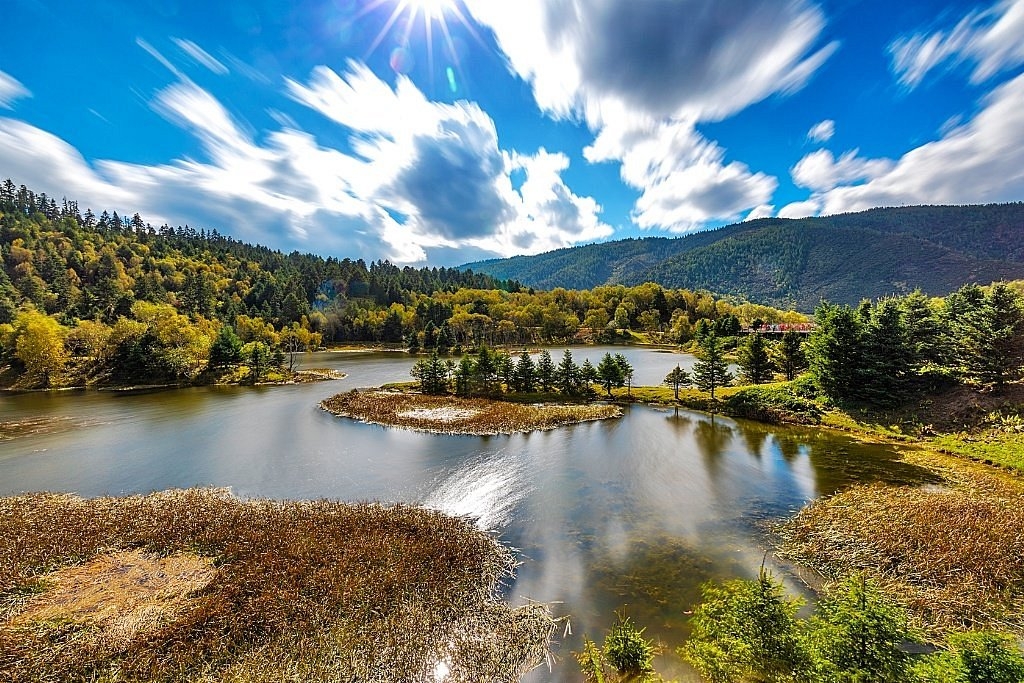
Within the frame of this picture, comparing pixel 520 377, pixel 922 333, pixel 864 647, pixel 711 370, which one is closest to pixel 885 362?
pixel 922 333

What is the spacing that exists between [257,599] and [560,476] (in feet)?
62.4

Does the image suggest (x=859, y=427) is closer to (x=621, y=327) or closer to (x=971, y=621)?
(x=971, y=621)

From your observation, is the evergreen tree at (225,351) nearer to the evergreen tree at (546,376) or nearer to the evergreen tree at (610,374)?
the evergreen tree at (546,376)

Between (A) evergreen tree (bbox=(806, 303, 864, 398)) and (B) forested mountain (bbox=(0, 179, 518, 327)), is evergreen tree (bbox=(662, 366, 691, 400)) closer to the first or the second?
(A) evergreen tree (bbox=(806, 303, 864, 398))

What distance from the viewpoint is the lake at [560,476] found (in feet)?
54.0

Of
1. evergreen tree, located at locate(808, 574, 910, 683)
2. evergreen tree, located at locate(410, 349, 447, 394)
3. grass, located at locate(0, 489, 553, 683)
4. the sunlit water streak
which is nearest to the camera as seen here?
evergreen tree, located at locate(808, 574, 910, 683)

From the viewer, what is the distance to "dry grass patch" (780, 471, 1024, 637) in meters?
13.8

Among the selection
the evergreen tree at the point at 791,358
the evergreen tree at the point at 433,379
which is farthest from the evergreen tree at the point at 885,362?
the evergreen tree at the point at 433,379

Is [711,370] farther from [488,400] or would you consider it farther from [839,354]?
[488,400]

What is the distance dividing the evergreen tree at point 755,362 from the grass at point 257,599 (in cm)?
5377

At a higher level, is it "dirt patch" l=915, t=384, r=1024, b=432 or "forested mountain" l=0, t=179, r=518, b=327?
"forested mountain" l=0, t=179, r=518, b=327

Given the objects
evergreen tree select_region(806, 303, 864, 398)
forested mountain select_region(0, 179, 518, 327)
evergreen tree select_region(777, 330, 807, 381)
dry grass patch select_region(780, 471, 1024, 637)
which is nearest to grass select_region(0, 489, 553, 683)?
dry grass patch select_region(780, 471, 1024, 637)

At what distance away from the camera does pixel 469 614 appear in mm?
14156

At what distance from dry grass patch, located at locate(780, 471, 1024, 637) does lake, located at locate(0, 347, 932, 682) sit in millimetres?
2055
